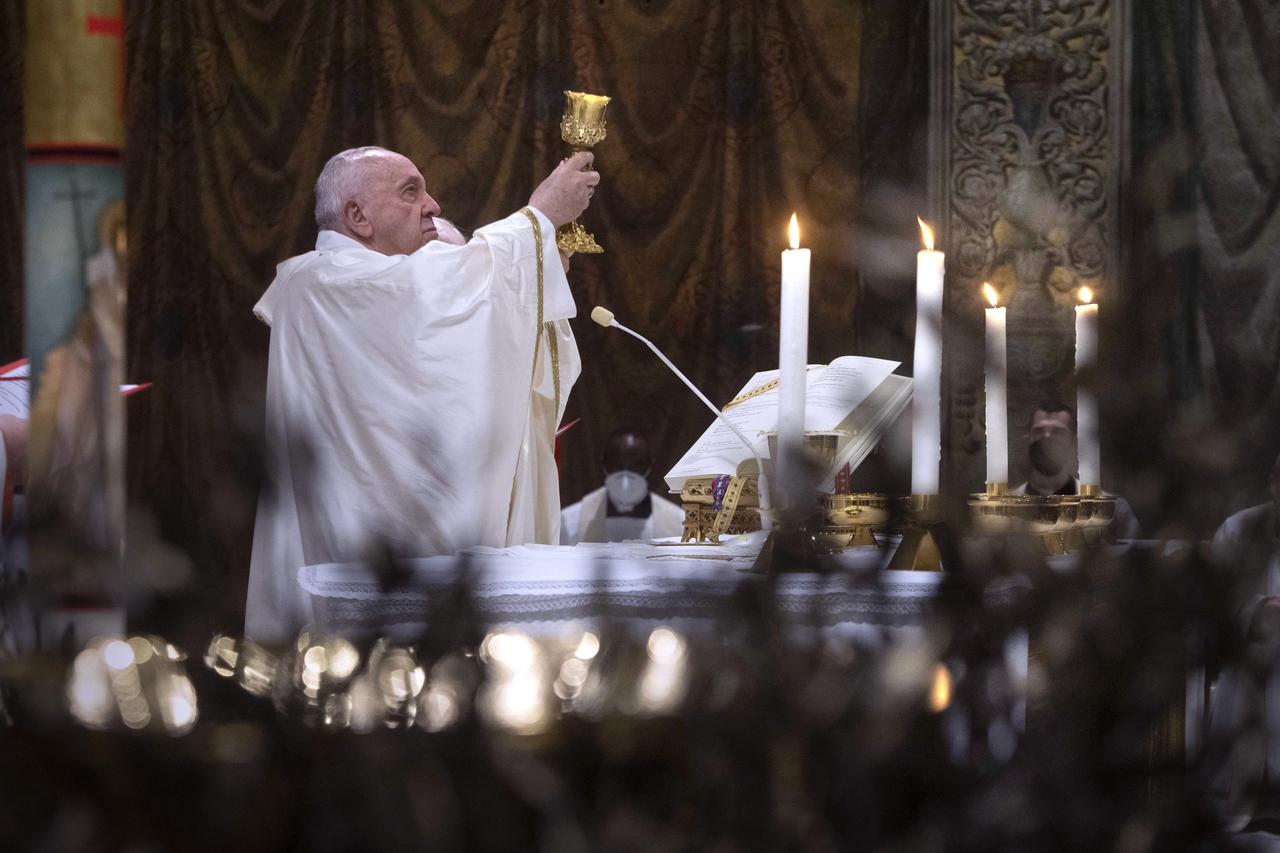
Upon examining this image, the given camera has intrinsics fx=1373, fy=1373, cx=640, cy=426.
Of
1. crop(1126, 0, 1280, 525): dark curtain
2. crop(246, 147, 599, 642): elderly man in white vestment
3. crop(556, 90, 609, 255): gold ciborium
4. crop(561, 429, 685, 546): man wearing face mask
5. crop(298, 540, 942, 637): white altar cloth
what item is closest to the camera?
crop(298, 540, 942, 637): white altar cloth

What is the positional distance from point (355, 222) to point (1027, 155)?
241cm

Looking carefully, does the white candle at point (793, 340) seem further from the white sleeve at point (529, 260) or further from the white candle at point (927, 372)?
the white sleeve at point (529, 260)

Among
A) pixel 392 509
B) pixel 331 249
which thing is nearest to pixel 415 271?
pixel 331 249

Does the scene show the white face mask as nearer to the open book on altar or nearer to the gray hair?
the gray hair

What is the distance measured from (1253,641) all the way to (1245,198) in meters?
4.57

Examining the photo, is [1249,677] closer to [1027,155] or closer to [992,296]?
[992,296]

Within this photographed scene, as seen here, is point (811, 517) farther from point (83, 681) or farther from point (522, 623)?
point (522, 623)

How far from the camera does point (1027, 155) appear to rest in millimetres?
4594

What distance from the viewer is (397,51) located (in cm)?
531

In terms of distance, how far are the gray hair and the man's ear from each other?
0.01 metres

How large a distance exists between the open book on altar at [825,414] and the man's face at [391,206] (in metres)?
1.34

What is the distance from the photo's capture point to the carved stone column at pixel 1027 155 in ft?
14.9

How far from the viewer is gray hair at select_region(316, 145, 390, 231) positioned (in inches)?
129

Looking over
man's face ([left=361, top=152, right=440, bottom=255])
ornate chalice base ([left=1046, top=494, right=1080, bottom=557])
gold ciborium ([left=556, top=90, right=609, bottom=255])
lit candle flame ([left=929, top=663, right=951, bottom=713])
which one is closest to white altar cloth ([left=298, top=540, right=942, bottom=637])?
lit candle flame ([left=929, top=663, right=951, bottom=713])
